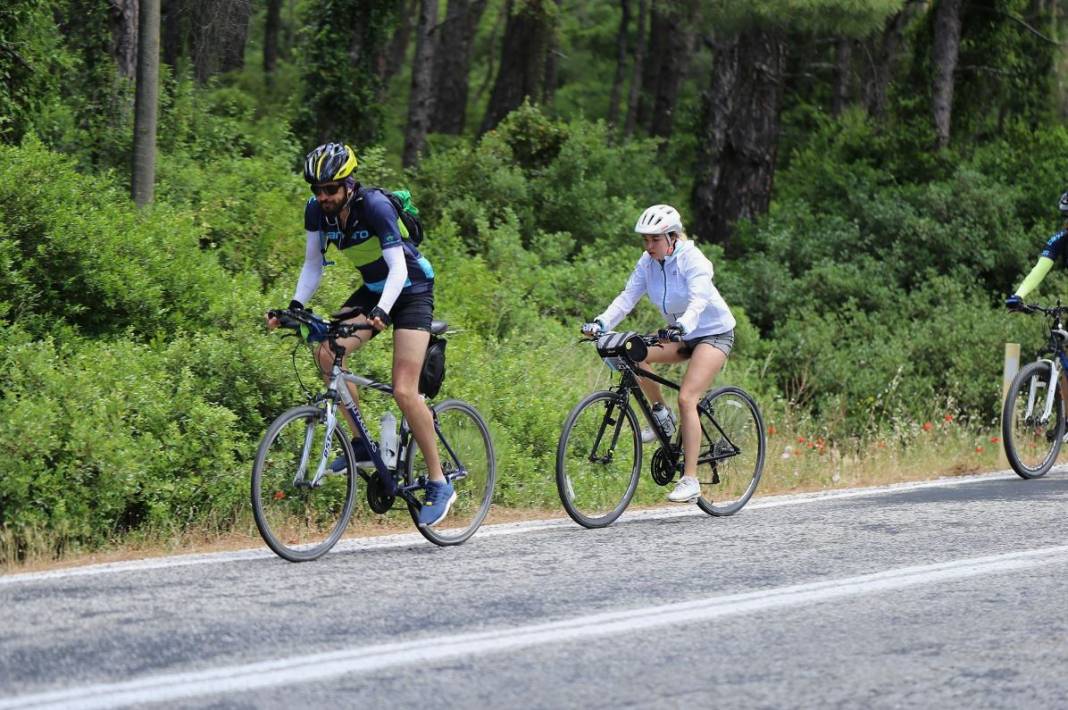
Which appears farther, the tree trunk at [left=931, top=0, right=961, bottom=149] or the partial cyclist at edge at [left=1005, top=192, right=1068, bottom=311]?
the tree trunk at [left=931, top=0, right=961, bottom=149]

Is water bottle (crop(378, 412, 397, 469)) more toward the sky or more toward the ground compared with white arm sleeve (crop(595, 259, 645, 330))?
more toward the ground

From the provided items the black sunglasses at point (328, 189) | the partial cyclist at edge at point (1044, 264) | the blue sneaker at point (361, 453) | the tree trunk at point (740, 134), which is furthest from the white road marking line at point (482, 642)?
the tree trunk at point (740, 134)

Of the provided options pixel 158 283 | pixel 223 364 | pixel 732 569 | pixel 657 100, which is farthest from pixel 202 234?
pixel 657 100

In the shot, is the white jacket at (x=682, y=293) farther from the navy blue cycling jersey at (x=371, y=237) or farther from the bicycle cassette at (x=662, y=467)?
the navy blue cycling jersey at (x=371, y=237)

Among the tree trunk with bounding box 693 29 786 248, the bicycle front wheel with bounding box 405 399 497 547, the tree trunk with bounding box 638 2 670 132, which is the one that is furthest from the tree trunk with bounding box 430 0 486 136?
the bicycle front wheel with bounding box 405 399 497 547

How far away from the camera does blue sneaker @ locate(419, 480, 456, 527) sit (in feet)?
25.2

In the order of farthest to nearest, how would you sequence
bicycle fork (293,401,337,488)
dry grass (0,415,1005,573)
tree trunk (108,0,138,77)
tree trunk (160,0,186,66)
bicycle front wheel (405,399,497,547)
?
tree trunk (160,0,186,66) < tree trunk (108,0,138,77) < bicycle front wheel (405,399,497,547) < dry grass (0,415,1005,573) < bicycle fork (293,401,337,488)

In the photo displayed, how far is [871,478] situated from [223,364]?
533cm

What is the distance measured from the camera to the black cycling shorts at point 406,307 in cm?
756

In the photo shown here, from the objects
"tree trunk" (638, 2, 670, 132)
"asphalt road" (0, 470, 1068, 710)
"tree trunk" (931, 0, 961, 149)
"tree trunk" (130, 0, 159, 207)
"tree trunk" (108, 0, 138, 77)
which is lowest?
"asphalt road" (0, 470, 1068, 710)

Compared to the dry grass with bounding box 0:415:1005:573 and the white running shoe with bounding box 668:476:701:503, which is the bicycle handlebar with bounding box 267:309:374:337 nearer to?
the dry grass with bounding box 0:415:1005:573

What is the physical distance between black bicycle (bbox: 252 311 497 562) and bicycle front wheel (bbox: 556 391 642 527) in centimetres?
65

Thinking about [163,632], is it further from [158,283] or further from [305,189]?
[305,189]

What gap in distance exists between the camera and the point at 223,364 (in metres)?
9.40
